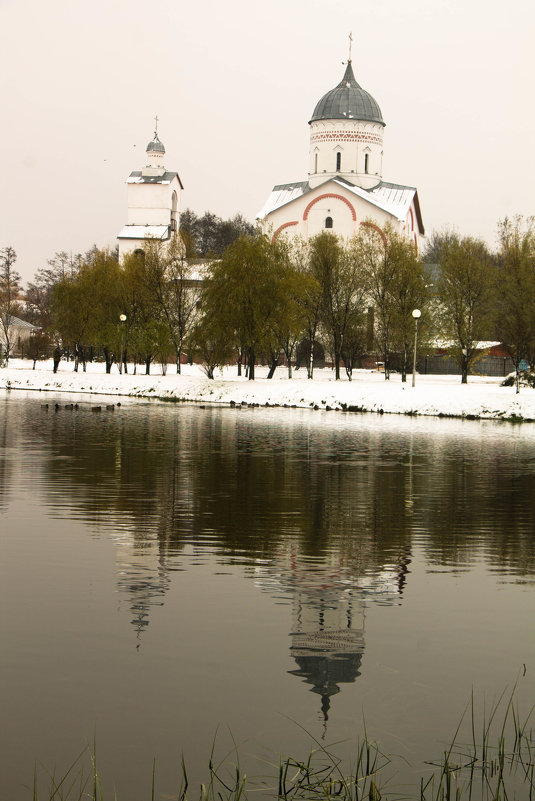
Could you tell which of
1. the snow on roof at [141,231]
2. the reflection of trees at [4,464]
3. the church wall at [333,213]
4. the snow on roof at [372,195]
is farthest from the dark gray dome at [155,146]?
the reflection of trees at [4,464]

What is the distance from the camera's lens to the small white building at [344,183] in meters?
75.4

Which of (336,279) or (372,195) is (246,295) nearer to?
(336,279)

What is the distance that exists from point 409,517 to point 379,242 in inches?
2051

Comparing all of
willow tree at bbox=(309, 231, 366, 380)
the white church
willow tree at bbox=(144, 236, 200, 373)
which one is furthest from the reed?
the white church

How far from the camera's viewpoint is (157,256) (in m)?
63.7

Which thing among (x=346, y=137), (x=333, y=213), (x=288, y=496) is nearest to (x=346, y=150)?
(x=346, y=137)

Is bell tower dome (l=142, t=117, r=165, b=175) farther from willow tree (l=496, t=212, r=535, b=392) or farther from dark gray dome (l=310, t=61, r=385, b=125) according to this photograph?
willow tree (l=496, t=212, r=535, b=392)

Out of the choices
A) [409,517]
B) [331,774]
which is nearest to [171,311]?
[409,517]

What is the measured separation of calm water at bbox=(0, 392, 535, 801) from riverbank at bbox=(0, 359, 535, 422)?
24.6m

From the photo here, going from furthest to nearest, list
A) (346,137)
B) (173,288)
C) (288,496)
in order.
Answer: (346,137) < (173,288) < (288,496)

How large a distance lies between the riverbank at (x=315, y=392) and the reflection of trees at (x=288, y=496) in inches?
555

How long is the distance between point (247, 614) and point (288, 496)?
7.27m

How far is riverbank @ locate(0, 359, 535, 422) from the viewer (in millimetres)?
41719

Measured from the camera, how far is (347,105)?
7781 centimetres
